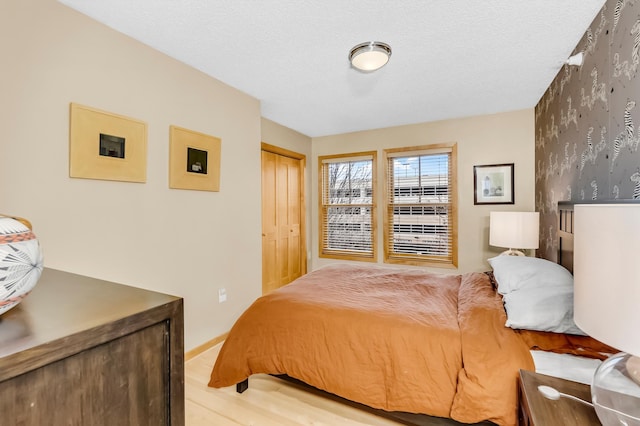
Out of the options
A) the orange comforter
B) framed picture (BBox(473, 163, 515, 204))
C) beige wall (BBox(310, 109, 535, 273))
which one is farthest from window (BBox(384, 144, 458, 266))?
the orange comforter

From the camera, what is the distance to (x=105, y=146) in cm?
196

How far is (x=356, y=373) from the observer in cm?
170

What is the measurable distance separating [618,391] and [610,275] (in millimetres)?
439

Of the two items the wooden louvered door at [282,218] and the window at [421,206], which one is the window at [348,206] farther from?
the wooden louvered door at [282,218]

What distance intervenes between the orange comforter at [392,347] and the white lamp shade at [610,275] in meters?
0.76

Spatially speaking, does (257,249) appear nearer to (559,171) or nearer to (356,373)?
(356,373)

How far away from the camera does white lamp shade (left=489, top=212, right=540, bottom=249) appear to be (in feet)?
9.20

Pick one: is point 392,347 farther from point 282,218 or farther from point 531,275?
point 282,218

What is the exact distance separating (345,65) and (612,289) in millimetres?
2314

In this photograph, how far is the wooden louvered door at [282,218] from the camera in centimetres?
400

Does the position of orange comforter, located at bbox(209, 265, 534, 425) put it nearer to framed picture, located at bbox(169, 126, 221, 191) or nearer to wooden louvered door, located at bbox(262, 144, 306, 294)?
framed picture, located at bbox(169, 126, 221, 191)

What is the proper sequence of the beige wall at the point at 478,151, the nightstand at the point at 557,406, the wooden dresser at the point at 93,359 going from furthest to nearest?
1. the beige wall at the point at 478,151
2. the nightstand at the point at 557,406
3. the wooden dresser at the point at 93,359

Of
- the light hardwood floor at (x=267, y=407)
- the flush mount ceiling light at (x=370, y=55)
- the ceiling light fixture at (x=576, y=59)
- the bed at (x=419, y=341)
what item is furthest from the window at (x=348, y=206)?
the light hardwood floor at (x=267, y=407)

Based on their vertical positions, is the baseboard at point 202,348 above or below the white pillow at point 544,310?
below
